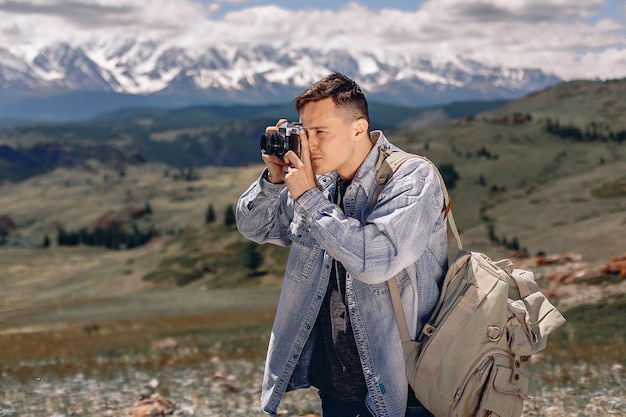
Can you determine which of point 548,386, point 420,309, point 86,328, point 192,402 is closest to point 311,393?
point 192,402

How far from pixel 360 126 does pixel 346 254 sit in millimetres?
1258

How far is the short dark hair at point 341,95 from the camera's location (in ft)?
18.7

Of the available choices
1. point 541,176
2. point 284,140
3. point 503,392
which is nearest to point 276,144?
point 284,140

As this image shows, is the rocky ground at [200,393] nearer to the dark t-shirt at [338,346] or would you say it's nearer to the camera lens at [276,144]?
the dark t-shirt at [338,346]

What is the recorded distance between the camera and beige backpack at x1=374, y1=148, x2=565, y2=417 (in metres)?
5.69

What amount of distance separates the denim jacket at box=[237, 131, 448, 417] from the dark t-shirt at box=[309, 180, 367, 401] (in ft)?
0.45

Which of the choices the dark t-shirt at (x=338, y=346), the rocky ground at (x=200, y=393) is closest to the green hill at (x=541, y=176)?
the rocky ground at (x=200, y=393)

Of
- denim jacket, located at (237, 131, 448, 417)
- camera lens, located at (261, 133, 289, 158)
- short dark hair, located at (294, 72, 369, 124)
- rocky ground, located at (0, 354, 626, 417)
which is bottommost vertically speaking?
rocky ground, located at (0, 354, 626, 417)

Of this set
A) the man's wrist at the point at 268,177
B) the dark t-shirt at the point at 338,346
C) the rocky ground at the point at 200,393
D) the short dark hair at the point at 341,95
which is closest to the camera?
the short dark hair at the point at 341,95

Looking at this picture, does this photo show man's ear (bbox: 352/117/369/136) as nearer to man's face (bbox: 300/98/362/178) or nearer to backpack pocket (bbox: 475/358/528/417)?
man's face (bbox: 300/98/362/178)

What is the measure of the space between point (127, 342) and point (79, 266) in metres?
70.1

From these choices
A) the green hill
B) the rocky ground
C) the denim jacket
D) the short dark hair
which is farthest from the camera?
the green hill

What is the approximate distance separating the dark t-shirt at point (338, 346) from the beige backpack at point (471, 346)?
0.53 metres

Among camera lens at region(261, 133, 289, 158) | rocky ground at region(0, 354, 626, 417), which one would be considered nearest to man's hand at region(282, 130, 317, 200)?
camera lens at region(261, 133, 289, 158)
